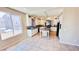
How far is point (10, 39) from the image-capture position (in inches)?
192

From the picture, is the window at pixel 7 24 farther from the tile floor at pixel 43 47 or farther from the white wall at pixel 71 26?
the white wall at pixel 71 26

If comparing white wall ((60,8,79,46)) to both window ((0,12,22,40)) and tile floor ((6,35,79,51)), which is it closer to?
tile floor ((6,35,79,51))

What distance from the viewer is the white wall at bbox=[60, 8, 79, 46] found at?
4.94 meters

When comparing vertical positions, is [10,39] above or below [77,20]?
below

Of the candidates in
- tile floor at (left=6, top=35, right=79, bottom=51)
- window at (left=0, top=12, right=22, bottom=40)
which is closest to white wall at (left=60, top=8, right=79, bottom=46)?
tile floor at (left=6, top=35, right=79, bottom=51)

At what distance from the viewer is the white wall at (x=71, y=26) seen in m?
4.94

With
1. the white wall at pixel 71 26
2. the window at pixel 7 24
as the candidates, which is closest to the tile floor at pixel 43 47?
the white wall at pixel 71 26

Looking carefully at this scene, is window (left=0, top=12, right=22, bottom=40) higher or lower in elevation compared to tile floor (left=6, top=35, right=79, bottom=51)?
higher
